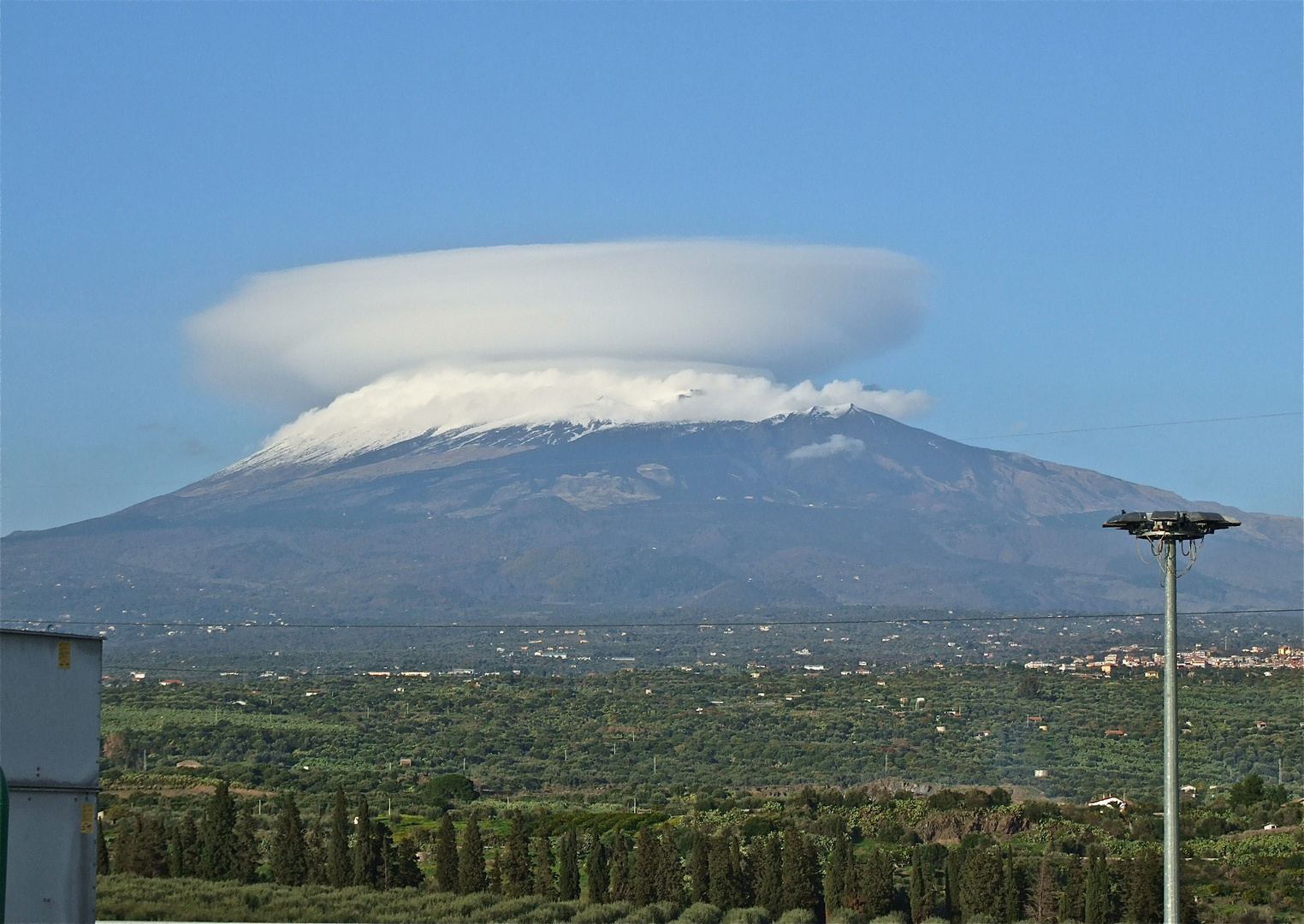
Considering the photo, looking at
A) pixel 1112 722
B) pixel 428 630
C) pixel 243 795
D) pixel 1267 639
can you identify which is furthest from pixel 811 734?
pixel 428 630

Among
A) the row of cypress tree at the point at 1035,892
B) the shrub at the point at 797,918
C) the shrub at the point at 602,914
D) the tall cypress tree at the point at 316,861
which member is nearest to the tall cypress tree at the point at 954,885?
the row of cypress tree at the point at 1035,892

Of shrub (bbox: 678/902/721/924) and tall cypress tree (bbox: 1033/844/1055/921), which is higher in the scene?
shrub (bbox: 678/902/721/924)

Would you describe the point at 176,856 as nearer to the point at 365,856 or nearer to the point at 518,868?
the point at 365,856

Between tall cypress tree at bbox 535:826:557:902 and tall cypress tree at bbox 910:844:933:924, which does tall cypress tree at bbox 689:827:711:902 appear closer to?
tall cypress tree at bbox 535:826:557:902

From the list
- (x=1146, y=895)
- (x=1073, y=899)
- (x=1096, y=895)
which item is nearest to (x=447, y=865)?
(x=1073, y=899)

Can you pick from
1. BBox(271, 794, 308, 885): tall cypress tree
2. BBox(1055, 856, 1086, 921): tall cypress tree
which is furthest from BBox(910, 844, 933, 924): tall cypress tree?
BBox(271, 794, 308, 885): tall cypress tree

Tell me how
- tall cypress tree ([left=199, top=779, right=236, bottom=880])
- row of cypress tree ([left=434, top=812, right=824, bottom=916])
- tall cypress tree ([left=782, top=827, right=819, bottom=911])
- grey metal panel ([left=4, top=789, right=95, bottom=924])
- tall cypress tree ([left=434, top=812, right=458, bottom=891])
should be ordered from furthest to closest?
tall cypress tree ([left=434, top=812, right=458, bottom=891]), row of cypress tree ([left=434, top=812, right=824, bottom=916]), tall cypress tree ([left=782, top=827, right=819, bottom=911]), tall cypress tree ([left=199, top=779, right=236, bottom=880]), grey metal panel ([left=4, top=789, right=95, bottom=924])

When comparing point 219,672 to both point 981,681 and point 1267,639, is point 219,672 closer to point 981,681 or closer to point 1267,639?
point 981,681
